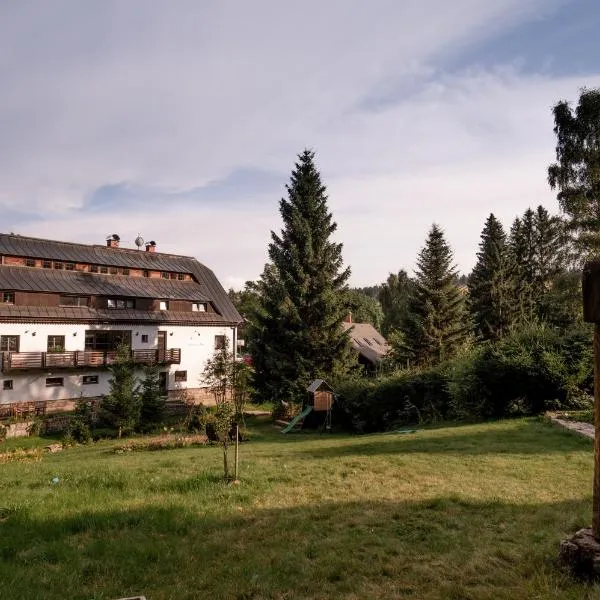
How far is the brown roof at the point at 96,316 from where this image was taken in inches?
1260

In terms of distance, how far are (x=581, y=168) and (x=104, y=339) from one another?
33648 mm

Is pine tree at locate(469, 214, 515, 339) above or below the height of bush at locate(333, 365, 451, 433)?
above

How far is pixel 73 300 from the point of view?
35750 mm

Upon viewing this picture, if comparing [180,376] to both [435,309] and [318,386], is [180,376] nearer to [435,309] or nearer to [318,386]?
[318,386]

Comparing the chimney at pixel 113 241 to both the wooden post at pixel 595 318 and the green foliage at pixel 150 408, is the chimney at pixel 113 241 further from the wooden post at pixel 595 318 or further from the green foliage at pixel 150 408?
the wooden post at pixel 595 318

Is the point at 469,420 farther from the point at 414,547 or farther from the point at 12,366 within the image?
the point at 12,366

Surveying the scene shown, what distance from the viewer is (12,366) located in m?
30.7

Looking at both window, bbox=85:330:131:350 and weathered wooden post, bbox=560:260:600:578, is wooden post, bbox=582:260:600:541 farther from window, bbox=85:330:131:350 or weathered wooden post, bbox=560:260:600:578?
window, bbox=85:330:131:350

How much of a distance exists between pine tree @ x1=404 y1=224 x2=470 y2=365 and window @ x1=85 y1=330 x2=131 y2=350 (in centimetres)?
2107

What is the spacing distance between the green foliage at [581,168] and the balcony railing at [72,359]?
29730 millimetres

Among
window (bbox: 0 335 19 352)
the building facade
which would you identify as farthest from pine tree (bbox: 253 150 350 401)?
window (bbox: 0 335 19 352)

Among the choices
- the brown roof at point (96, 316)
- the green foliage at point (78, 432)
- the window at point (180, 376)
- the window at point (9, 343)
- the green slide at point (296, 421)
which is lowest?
the green foliage at point (78, 432)

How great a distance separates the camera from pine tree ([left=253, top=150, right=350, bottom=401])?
33031 millimetres

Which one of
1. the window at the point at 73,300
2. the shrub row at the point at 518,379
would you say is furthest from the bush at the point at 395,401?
the window at the point at 73,300
